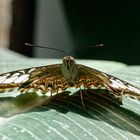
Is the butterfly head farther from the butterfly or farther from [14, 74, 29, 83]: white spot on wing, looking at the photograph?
[14, 74, 29, 83]: white spot on wing

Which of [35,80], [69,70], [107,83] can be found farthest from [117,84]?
[35,80]

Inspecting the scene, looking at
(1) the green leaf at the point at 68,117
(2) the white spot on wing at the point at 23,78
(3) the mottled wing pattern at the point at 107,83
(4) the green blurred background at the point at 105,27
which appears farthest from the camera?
(4) the green blurred background at the point at 105,27

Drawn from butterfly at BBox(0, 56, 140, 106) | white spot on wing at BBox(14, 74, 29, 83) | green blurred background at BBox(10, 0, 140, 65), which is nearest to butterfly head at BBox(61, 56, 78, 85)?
butterfly at BBox(0, 56, 140, 106)

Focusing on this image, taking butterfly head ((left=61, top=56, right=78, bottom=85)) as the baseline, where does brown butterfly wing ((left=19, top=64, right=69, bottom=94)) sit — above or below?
below

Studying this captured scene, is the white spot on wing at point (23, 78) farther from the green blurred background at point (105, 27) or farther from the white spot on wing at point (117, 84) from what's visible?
the green blurred background at point (105, 27)

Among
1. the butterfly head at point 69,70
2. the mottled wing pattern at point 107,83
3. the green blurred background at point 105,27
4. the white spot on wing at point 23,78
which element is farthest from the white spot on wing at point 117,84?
the green blurred background at point 105,27

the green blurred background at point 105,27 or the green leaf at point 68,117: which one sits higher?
Result: the green blurred background at point 105,27

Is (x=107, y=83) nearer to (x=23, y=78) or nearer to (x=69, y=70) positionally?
(x=69, y=70)
